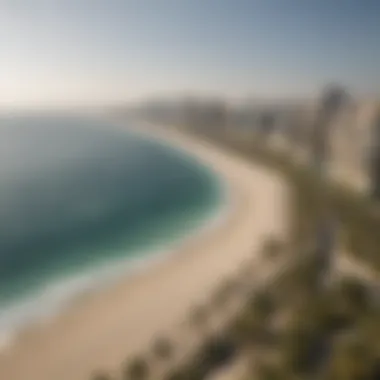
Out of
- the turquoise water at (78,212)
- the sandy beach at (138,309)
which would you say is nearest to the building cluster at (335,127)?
the sandy beach at (138,309)

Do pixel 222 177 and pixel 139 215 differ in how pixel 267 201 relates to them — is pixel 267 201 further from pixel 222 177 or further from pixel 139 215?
pixel 222 177

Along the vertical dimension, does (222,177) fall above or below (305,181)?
below

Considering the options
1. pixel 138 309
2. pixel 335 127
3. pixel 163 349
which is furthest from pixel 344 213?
pixel 163 349

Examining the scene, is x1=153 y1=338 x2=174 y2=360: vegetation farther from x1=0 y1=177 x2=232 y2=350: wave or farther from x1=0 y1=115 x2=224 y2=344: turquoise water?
x1=0 y1=115 x2=224 y2=344: turquoise water

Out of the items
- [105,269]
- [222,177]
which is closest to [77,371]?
[105,269]

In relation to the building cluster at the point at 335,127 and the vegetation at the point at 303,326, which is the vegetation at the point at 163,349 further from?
the building cluster at the point at 335,127

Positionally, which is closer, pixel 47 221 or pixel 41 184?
pixel 47 221
